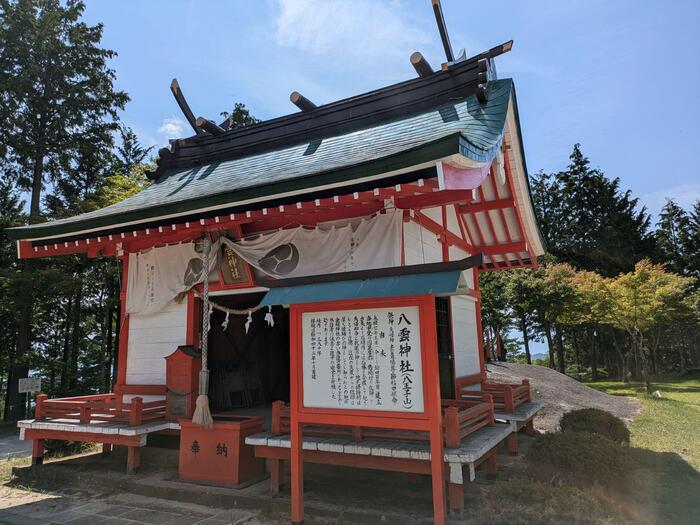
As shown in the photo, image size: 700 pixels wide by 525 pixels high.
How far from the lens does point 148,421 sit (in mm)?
7387

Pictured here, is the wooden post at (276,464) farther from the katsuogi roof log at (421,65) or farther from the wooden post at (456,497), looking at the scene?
the katsuogi roof log at (421,65)

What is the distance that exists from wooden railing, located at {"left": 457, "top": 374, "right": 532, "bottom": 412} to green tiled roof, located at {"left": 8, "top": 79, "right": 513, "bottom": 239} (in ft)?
14.1

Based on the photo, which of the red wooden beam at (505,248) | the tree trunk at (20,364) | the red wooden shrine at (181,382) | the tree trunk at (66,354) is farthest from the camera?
the tree trunk at (66,354)

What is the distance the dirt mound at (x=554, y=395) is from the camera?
40.2ft

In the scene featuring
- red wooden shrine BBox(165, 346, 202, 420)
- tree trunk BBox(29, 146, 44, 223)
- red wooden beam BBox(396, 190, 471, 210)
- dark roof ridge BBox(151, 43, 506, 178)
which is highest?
tree trunk BBox(29, 146, 44, 223)

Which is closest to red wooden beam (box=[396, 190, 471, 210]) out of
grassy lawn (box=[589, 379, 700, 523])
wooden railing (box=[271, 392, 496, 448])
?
wooden railing (box=[271, 392, 496, 448])

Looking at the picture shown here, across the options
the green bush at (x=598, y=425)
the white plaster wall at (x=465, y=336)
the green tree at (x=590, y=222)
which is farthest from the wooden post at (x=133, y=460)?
the green tree at (x=590, y=222)

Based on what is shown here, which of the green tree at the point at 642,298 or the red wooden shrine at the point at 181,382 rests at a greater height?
the green tree at the point at 642,298

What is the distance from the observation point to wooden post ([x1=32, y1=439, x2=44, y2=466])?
8.05 metres

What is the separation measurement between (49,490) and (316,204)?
6.39 m

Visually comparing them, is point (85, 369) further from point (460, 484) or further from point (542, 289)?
point (542, 289)

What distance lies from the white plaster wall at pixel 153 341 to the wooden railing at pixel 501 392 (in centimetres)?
531

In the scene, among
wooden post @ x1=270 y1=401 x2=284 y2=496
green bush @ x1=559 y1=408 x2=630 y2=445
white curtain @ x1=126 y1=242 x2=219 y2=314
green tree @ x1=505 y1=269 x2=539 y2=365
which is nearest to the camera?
wooden post @ x1=270 y1=401 x2=284 y2=496

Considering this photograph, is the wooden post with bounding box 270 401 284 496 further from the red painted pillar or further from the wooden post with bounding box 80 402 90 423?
the wooden post with bounding box 80 402 90 423
